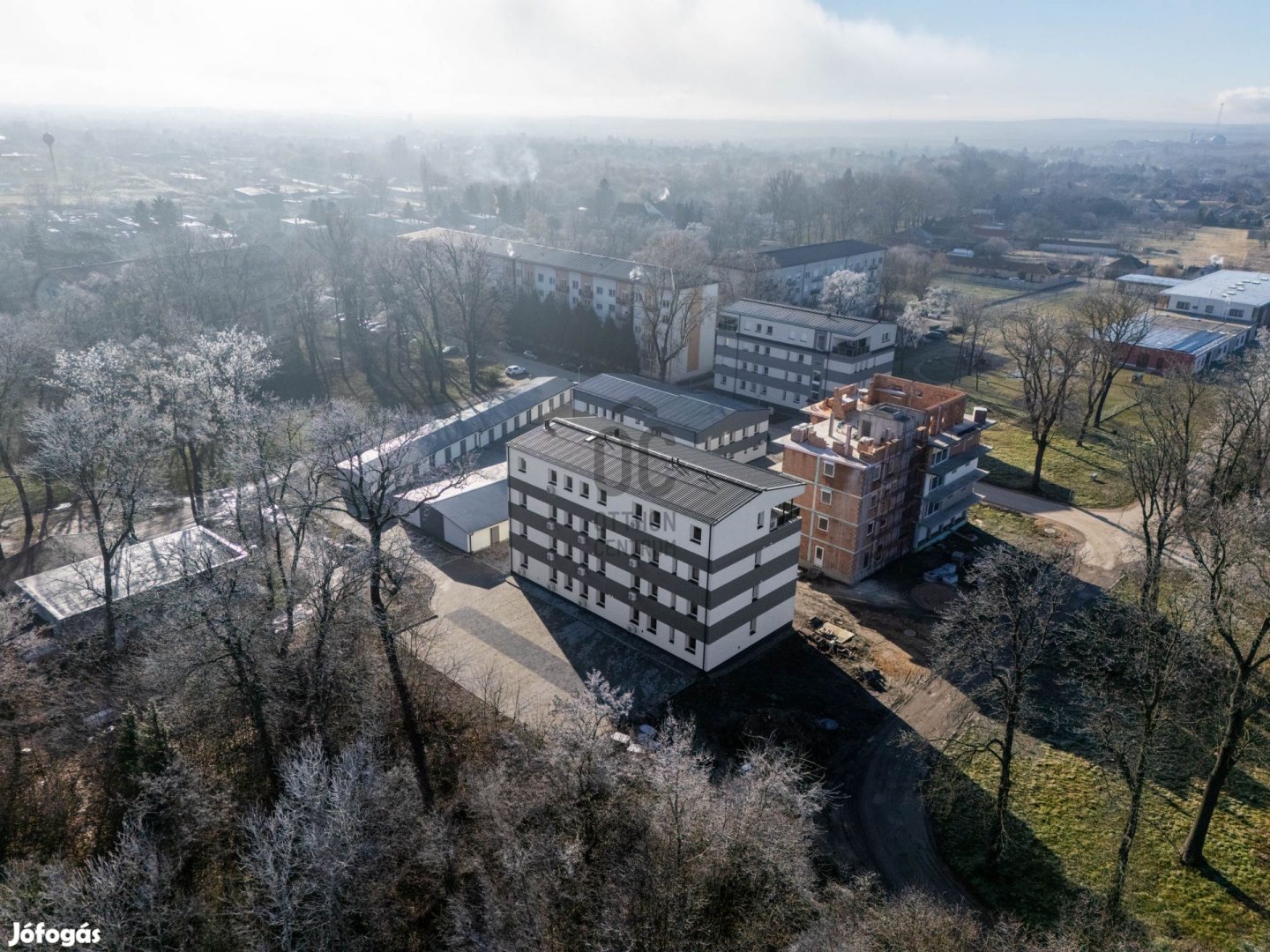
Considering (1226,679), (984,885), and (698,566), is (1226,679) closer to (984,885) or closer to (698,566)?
(984,885)

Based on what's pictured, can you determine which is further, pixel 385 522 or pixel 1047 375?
pixel 1047 375

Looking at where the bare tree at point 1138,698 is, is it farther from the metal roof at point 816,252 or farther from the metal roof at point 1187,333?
the metal roof at point 816,252

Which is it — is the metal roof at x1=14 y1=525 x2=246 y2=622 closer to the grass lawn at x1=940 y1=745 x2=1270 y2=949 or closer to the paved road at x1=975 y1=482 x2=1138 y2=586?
the grass lawn at x1=940 y1=745 x2=1270 y2=949

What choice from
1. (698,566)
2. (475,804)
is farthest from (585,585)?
(475,804)

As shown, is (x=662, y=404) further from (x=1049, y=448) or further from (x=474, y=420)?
(x=1049, y=448)

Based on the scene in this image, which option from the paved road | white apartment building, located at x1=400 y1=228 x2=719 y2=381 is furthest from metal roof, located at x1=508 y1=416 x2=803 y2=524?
white apartment building, located at x1=400 y1=228 x2=719 y2=381

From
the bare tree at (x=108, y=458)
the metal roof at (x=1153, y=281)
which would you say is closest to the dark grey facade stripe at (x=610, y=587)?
the bare tree at (x=108, y=458)

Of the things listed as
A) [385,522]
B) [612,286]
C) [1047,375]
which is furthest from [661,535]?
[612,286]
